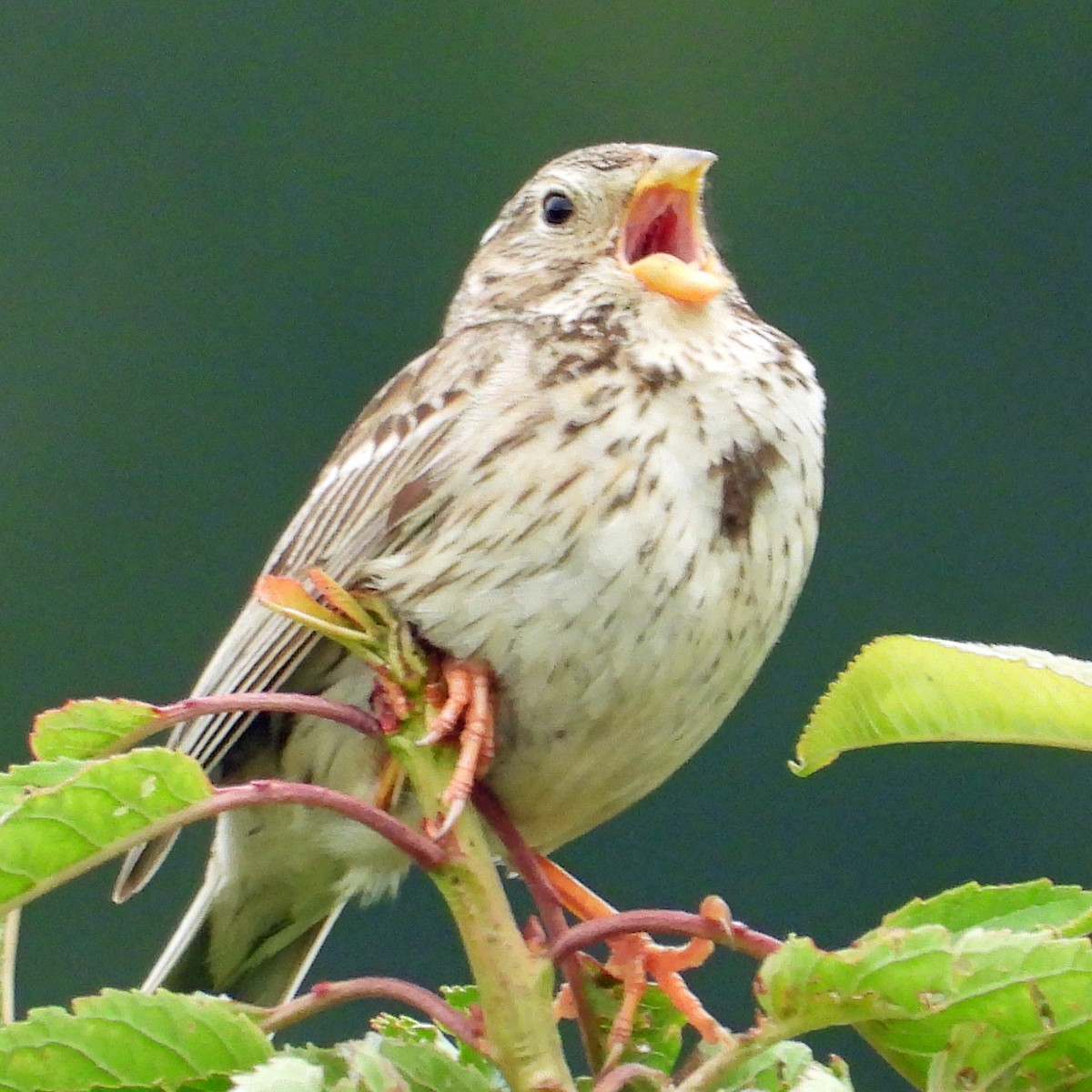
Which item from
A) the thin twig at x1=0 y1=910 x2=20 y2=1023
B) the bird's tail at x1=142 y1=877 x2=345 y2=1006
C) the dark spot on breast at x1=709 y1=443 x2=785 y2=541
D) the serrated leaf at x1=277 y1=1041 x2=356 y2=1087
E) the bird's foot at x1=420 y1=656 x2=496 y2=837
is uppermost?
the dark spot on breast at x1=709 y1=443 x2=785 y2=541

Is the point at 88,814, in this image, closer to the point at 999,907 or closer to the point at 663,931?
the point at 663,931

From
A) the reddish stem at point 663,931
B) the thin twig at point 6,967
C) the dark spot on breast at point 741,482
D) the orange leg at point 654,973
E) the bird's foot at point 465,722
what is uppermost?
the dark spot on breast at point 741,482

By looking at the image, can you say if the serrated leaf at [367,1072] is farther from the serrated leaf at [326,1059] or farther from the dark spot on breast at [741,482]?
the dark spot on breast at [741,482]

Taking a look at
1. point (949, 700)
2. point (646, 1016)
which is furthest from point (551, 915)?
point (949, 700)

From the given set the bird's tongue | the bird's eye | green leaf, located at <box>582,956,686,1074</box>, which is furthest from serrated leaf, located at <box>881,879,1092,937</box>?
the bird's eye

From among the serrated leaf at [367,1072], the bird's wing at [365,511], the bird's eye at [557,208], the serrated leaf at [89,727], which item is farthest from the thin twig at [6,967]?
the bird's eye at [557,208]

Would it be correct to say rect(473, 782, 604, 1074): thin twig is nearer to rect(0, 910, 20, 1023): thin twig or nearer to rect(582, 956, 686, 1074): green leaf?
rect(582, 956, 686, 1074): green leaf

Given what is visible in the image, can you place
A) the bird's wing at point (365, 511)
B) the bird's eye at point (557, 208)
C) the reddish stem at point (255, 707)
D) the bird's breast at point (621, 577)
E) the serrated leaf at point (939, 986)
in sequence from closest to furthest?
the serrated leaf at point (939, 986), the reddish stem at point (255, 707), the bird's breast at point (621, 577), the bird's wing at point (365, 511), the bird's eye at point (557, 208)
